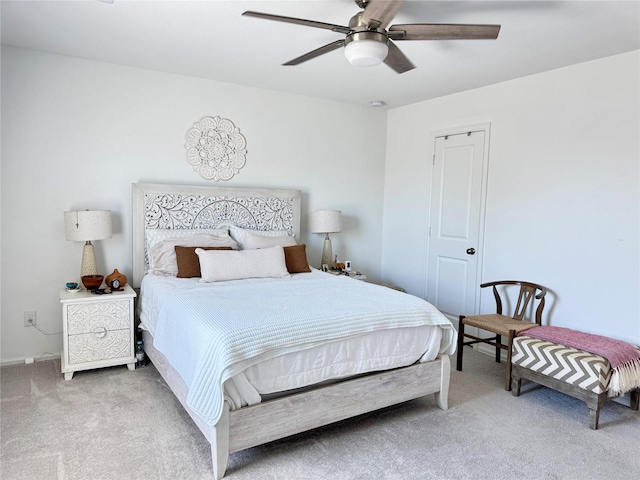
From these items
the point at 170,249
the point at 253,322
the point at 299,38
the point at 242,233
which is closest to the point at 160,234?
the point at 170,249

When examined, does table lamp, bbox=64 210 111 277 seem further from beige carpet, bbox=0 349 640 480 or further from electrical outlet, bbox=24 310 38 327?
beige carpet, bbox=0 349 640 480

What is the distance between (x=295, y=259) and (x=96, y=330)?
167 cm

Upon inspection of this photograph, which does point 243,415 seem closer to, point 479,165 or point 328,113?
point 479,165

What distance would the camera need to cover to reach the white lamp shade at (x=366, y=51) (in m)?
2.21

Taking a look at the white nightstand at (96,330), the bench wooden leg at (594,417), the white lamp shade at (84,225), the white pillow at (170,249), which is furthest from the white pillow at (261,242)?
the bench wooden leg at (594,417)

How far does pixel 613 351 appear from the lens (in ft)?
9.02

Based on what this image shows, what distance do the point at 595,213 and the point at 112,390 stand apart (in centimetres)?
374

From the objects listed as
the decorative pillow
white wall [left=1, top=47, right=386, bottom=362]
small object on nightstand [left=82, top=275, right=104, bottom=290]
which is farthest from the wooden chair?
small object on nightstand [left=82, top=275, right=104, bottom=290]

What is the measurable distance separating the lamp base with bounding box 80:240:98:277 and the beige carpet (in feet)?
2.66

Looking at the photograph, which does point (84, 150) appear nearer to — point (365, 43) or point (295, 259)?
point (295, 259)

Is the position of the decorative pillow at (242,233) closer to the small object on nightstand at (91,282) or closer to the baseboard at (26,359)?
the small object on nightstand at (91,282)

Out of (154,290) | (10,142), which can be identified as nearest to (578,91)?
(154,290)

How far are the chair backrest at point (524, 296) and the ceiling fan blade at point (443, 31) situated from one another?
2.20 metres

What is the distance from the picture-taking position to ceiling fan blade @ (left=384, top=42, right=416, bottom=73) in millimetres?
2379
